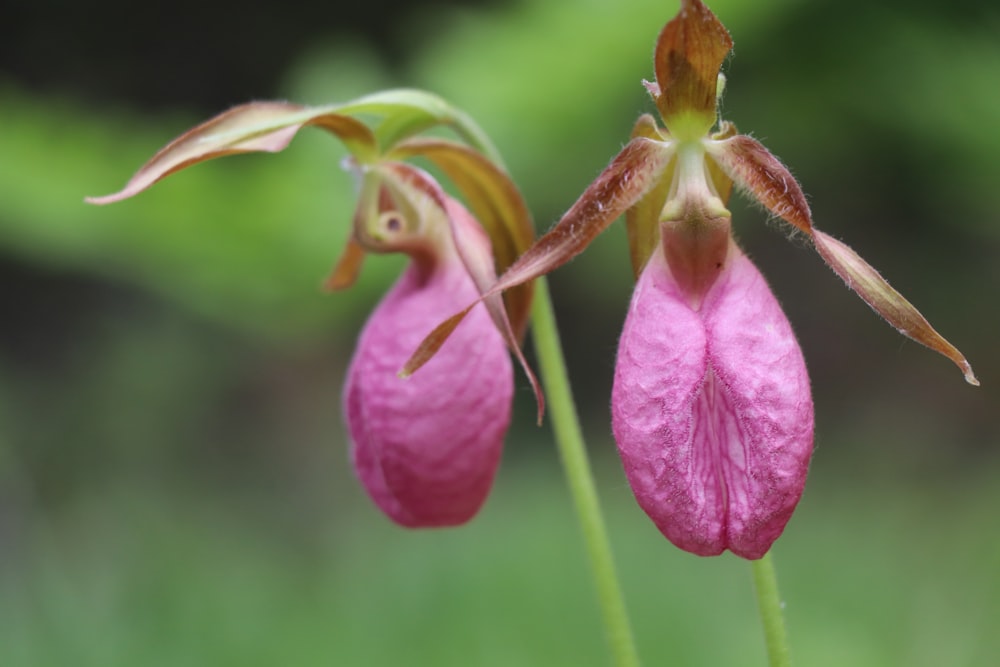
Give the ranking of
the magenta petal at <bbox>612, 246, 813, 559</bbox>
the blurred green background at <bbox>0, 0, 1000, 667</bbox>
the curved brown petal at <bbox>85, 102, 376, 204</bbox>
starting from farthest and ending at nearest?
the blurred green background at <bbox>0, 0, 1000, 667</bbox>
the curved brown petal at <bbox>85, 102, 376, 204</bbox>
the magenta petal at <bbox>612, 246, 813, 559</bbox>

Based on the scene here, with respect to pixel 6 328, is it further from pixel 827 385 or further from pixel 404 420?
pixel 404 420

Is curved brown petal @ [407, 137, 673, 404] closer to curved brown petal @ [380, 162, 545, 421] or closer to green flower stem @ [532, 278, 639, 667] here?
curved brown petal @ [380, 162, 545, 421]

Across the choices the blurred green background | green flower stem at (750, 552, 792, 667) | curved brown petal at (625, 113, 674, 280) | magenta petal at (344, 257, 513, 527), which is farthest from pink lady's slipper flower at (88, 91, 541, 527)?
the blurred green background

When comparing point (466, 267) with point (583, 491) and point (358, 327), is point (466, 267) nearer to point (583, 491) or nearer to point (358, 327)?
point (583, 491)

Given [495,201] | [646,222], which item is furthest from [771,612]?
[495,201]

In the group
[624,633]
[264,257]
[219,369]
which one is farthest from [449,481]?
[219,369]

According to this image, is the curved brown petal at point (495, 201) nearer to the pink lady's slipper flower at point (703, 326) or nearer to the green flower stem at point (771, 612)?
the pink lady's slipper flower at point (703, 326)
